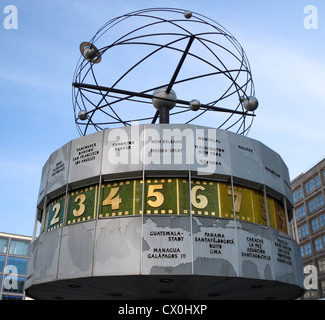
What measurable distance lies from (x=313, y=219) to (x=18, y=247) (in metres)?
75.2

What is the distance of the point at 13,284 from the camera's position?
104188 millimetres

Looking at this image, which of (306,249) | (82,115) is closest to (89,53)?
(82,115)

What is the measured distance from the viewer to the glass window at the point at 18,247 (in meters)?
108

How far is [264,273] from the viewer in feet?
56.7

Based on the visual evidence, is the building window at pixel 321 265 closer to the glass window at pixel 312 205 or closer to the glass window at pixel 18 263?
the glass window at pixel 312 205

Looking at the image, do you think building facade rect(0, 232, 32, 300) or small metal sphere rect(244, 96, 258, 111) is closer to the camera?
small metal sphere rect(244, 96, 258, 111)

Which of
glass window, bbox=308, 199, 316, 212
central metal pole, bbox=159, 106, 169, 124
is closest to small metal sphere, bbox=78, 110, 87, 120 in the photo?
central metal pole, bbox=159, 106, 169, 124

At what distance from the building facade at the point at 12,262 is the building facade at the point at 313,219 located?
67.9 metres

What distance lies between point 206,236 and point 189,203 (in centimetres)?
159

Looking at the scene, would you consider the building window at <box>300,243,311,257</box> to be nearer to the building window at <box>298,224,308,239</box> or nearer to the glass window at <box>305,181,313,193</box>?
the building window at <box>298,224,308,239</box>

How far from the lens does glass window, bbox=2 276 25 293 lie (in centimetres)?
10050

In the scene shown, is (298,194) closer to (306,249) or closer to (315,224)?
(315,224)
